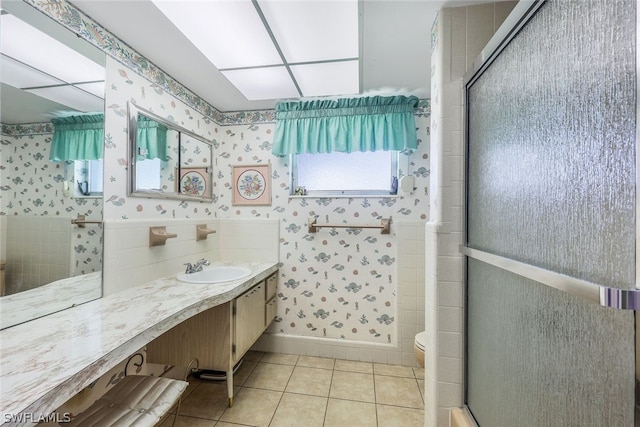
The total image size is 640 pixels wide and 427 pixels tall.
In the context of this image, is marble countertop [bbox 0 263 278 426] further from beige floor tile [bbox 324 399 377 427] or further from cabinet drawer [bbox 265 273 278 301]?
beige floor tile [bbox 324 399 377 427]

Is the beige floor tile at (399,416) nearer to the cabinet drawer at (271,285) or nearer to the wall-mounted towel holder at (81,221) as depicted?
the cabinet drawer at (271,285)

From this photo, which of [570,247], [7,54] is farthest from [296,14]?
[570,247]

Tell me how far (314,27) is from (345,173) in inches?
51.1

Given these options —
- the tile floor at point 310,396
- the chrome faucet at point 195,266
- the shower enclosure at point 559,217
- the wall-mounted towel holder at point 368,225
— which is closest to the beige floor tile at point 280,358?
the tile floor at point 310,396

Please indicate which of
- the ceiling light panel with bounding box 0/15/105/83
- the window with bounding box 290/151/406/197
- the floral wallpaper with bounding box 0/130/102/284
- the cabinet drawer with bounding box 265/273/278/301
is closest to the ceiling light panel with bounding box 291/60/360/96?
the window with bounding box 290/151/406/197

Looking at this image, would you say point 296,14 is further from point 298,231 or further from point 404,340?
point 404,340

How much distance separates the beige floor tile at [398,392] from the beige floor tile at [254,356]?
1050 millimetres

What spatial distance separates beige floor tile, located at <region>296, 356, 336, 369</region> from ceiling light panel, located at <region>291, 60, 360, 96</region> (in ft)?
7.68

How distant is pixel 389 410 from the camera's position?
1.69 m

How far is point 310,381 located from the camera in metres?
1.97

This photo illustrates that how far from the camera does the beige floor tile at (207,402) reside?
164cm

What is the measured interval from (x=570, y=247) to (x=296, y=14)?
1487 millimetres

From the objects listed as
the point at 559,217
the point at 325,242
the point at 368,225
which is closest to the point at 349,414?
the point at 325,242

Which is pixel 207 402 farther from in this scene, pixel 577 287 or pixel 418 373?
pixel 577 287
